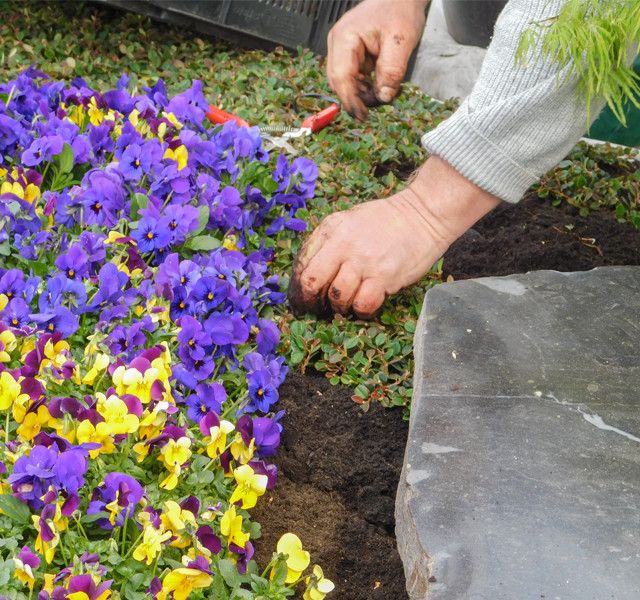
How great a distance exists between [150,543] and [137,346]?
635 millimetres

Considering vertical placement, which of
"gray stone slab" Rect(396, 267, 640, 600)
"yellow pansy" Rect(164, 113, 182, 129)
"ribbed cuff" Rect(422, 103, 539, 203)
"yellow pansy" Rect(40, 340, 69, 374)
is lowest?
"yellow pansy" Rect(40, 340, 69, 374)

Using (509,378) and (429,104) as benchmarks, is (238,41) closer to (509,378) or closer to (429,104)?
(429,104)

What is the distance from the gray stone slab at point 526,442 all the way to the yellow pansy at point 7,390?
2.51ft

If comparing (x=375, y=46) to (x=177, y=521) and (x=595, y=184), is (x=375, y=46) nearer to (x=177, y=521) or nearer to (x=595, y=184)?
(x=595, y=184)

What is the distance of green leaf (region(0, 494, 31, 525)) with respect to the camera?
1753 mm

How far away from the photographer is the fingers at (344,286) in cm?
244

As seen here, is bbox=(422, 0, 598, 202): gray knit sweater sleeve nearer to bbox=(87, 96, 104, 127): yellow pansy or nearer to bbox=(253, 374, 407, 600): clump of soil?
bbox=(253, 374, 407, 600): clump of soil

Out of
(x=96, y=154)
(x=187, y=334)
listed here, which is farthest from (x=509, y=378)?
(x=96, y=154)

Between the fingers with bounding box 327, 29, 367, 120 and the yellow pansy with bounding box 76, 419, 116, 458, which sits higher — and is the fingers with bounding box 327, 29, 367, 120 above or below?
above

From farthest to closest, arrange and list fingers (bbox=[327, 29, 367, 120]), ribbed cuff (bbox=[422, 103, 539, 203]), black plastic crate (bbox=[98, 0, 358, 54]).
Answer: black plastic crate (bbox=[98, 0, 358, 54]), fingers (bbox=[327, 29, 367, 120]), ribbed cuff (bbox=[422, 103, 539, 203])

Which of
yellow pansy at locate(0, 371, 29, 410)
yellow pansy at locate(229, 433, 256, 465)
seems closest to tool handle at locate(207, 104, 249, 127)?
yellow pansy at locate(229, 433, 256, 465)

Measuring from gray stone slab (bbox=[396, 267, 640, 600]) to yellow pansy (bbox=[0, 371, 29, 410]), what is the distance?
77 cm

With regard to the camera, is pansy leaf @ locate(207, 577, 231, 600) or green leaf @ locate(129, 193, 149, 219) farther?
green leaf @ locate(129, 193, 149, 219)

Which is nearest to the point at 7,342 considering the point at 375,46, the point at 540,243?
Result: the point at 375,46
